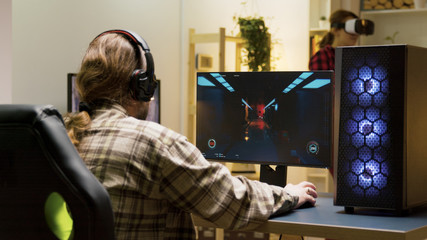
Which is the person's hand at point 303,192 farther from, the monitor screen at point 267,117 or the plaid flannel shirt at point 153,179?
the plaid flannel shirt at point 153,179

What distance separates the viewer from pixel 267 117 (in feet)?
6.80

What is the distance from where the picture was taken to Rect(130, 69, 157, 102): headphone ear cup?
1553mm

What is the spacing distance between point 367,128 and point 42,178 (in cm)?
102

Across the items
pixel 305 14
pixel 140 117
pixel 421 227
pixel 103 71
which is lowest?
pixel 421 227

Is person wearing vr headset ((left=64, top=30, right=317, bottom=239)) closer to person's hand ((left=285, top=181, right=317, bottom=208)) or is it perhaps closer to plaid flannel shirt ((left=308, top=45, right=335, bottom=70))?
person's hand ((left=285, top=181, right=317, bottom=208))

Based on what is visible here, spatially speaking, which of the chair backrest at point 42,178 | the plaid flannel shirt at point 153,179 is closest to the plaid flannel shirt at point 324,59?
the plaid flannel shirt at point 153,179

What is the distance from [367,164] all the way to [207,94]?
635 mm

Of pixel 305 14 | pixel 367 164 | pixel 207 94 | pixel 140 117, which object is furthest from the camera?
pixel 305 14

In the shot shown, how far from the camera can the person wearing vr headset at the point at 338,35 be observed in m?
3.97

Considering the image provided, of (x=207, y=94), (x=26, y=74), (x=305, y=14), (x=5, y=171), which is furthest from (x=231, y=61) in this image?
(x=5, y=171)

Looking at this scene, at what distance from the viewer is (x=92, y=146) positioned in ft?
4.73

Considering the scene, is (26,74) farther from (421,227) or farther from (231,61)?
(421,227)

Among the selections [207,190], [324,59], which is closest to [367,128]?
[207,190]

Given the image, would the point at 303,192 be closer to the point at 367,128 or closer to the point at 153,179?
the point at 367,128
